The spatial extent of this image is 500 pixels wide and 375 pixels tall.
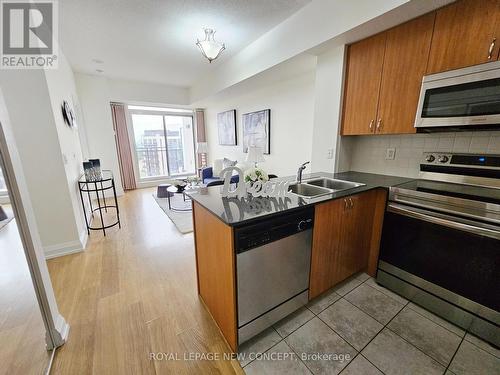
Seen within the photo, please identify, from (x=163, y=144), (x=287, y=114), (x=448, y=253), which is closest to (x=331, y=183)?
(x=448, y=253)

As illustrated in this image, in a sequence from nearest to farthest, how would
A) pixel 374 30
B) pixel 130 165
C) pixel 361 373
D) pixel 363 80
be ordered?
pixel 361 373, pixel 374 30, pixel 363 80, pixel 130 165

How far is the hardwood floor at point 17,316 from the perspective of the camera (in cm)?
127

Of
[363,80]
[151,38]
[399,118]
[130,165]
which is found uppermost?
[151,38]

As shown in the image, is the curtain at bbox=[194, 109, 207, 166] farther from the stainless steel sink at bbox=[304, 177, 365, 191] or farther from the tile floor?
the tile floor

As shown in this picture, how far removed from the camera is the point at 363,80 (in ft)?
6.88

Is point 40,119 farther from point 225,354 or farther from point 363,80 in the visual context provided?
point 363,80

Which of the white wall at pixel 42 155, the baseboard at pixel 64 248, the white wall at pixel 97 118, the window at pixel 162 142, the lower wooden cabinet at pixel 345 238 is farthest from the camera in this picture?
the window at pixel 162 142

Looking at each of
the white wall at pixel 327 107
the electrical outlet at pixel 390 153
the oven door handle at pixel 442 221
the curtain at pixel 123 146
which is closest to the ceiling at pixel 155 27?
the white wall at pixel 327 107

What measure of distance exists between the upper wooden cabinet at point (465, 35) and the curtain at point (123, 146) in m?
6.26

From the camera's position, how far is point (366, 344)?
4.62 feet

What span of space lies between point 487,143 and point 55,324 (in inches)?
136

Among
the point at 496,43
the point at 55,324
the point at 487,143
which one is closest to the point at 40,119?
the point at 55,324

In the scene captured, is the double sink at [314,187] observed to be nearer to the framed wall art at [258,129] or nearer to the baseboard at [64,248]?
the framed wall art at [258,129]

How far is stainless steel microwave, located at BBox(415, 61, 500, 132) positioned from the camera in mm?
1407
